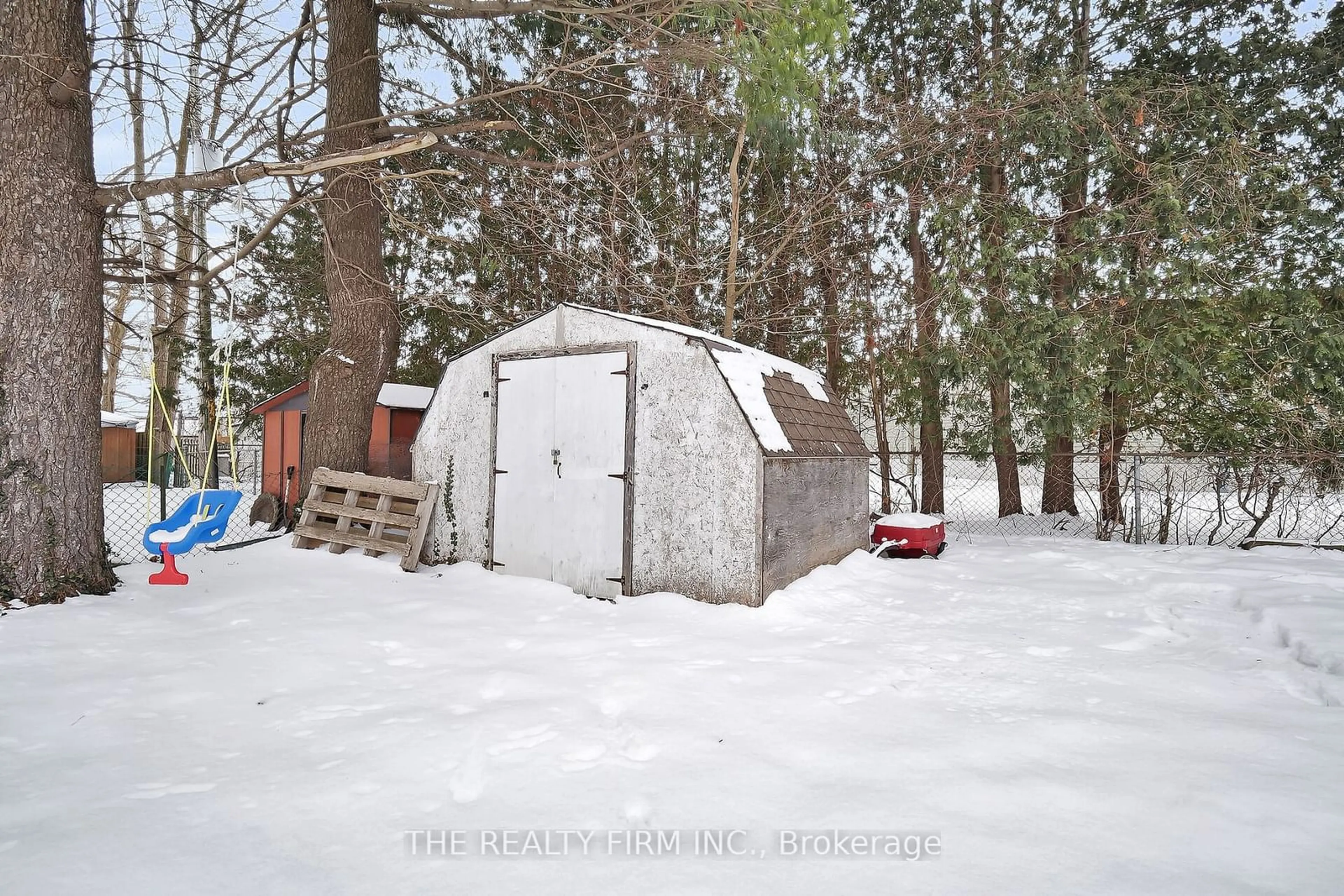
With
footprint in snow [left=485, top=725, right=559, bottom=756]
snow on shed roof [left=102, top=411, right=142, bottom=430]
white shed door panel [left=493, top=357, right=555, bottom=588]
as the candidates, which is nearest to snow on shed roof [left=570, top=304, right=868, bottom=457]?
white shed door panel [left=493, top=357, right=555, bottom=588]

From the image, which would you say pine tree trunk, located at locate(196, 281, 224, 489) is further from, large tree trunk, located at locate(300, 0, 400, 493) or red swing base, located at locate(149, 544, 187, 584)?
red swing base, located at locate(149, 544, 187, 584)

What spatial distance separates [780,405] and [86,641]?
5420 mm

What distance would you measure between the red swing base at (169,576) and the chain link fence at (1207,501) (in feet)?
29.9

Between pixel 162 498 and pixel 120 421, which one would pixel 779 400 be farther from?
pixel 120 421

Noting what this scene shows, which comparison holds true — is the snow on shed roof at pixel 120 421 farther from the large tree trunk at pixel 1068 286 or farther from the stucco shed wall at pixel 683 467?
the large tree trunk at pixel 1068 286

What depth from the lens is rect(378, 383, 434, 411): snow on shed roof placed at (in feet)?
42.9

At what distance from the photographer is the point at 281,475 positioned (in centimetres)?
1487

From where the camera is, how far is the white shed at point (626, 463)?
5.48m

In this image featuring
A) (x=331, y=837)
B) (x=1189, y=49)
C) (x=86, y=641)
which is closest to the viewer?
(x=331, y=837)

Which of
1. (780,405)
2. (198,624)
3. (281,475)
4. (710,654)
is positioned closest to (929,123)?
(780,405)

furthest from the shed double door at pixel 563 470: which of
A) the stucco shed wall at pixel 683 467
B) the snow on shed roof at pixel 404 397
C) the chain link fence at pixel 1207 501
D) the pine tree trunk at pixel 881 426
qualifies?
the snow on shed roof at pixel 404 397

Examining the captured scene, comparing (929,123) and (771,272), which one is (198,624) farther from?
(929,123)

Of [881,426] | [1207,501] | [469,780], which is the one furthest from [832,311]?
[469,780]

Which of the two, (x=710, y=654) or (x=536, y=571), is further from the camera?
(x=536, y=571)
